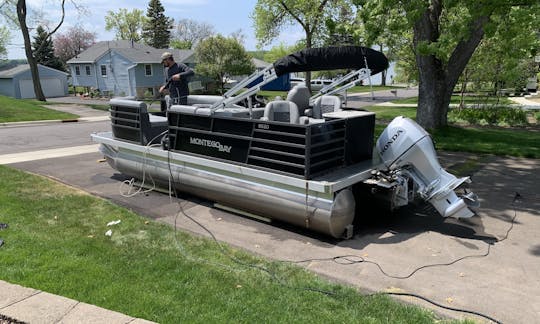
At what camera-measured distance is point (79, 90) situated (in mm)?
46812

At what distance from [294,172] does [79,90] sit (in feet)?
154

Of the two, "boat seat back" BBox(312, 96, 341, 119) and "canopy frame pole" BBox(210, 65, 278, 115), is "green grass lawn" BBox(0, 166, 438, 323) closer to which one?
"canopy frame pole" BBox(210, 65, 278, 115)

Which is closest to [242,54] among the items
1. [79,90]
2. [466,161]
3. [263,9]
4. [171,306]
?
[263,9]

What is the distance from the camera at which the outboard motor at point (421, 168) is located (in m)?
5.03

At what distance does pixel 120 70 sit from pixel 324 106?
3589cm

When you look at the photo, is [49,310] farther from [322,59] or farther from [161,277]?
[322,59]

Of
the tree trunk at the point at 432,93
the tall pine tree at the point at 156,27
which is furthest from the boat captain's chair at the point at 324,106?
the tall pine tree at the point at 156,27

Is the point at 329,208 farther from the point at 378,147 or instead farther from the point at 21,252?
the point at 21,252

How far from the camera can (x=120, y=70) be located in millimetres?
39438

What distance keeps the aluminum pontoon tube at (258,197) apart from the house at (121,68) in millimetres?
32047

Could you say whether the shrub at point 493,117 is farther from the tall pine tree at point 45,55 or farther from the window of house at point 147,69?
the tall pine tree at point 45,55

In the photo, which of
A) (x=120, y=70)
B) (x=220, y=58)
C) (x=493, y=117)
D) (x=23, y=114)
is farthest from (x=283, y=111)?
(x=120, y=70)

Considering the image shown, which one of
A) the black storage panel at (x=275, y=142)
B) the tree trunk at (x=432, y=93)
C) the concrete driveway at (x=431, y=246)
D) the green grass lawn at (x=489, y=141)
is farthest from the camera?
the tree trunk at (x=432, y=93)

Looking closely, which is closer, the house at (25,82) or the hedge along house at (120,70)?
the hedge along house at (120,70)
